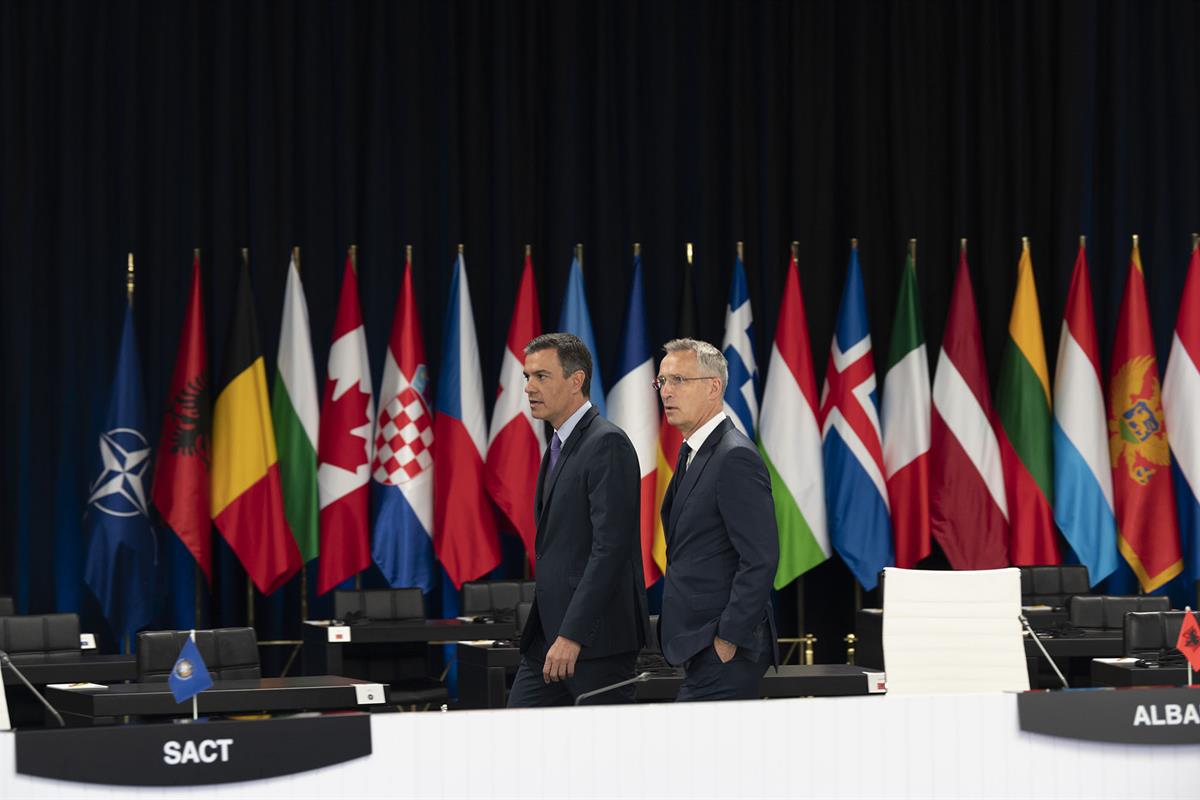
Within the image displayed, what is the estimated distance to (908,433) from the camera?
8945 millimetres

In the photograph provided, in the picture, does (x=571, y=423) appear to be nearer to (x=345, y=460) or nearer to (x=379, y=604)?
(x=379, y=604)

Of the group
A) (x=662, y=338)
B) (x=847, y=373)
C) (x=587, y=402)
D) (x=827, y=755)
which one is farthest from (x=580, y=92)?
(x=827, y=755)

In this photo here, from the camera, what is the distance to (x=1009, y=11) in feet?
32.1

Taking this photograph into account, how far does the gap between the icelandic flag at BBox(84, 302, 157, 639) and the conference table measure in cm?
290

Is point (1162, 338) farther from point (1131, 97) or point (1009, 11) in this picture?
point (1009, 11)

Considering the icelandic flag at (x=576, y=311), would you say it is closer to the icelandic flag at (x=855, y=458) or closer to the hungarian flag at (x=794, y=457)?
the hungarian flag at (x=794, y=457)

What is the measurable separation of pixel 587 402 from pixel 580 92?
18.3 feet

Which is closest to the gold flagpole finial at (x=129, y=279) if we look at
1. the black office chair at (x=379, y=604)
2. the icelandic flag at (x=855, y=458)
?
the black office chair at (x=379, y=604)

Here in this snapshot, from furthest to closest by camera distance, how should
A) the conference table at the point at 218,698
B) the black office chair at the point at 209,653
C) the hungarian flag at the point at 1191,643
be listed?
1. the black office chair at the point at 209,653
2. the conference table at the point at 218,698
3. the hungarian flag at the point at 1191,643

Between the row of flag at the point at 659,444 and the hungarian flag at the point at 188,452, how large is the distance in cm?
1

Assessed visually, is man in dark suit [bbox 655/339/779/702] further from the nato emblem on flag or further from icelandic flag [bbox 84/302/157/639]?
icelandic flag [bbox 84/302/157/639]

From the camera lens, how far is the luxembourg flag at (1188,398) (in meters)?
8.81

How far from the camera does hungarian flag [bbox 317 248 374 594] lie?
28.3 ft

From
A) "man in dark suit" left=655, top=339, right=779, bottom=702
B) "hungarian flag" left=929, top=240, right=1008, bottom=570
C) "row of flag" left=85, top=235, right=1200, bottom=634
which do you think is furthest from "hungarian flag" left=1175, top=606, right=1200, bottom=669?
"hungarian flag" left=929, top=240, right=1008, bottom=570
